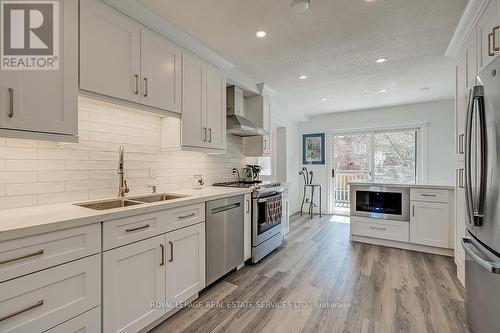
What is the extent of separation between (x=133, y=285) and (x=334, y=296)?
5.77 ft

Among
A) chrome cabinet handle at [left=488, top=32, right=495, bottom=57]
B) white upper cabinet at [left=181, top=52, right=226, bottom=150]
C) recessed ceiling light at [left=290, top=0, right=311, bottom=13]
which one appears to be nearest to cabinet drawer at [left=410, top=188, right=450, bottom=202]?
chrome cabinet handle at [left=488, top=32, right=495, bottom=57]

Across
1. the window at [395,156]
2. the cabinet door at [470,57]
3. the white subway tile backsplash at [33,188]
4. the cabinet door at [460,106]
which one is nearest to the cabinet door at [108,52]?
the white subway tile backsplash at [33,188]

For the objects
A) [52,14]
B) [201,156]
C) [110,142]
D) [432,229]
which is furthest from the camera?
[432,229]

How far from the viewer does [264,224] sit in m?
3.02

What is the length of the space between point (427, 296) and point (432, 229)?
56.8 inches

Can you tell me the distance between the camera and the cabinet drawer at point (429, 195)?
3188 millimetres

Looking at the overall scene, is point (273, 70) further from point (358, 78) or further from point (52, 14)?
point (52, 14)

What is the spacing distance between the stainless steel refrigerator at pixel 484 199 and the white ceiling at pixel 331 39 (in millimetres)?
915

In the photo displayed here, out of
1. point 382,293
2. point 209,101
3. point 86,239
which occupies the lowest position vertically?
point 382,293

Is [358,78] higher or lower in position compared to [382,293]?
higher

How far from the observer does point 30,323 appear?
1.10m

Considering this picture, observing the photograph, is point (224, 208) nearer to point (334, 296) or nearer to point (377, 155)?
point (334, 296)

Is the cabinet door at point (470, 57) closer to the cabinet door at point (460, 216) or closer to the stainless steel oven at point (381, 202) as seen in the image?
the cabinet door at point (460, 216)

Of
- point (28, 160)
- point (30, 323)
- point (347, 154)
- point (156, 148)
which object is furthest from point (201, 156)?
point (347, 154)
